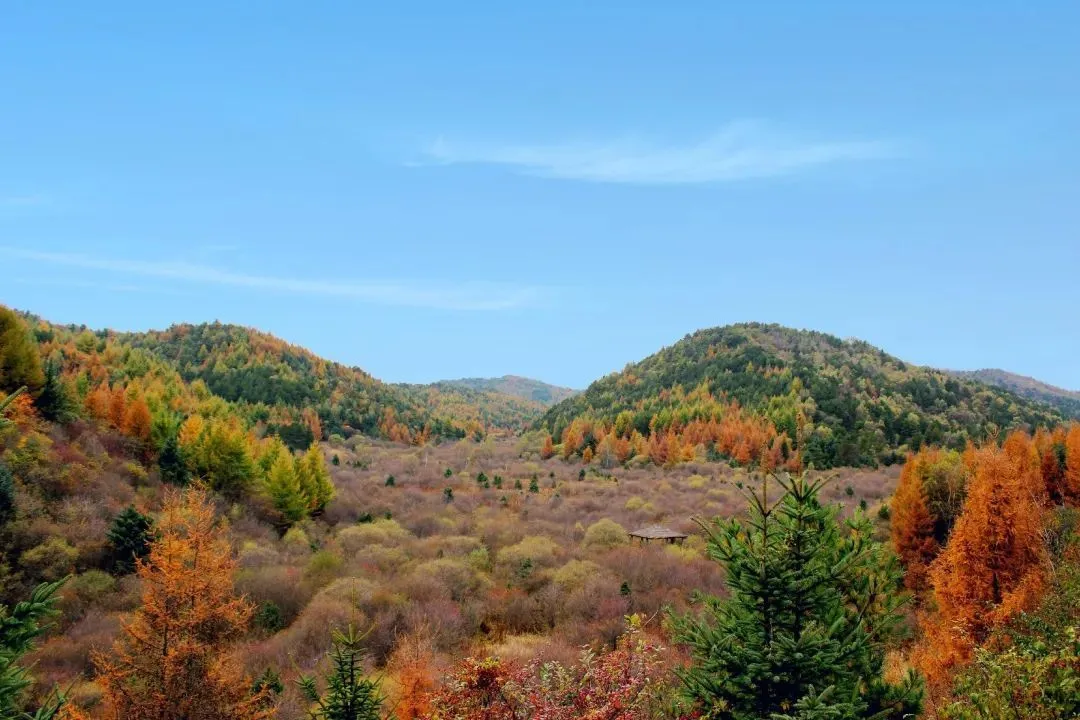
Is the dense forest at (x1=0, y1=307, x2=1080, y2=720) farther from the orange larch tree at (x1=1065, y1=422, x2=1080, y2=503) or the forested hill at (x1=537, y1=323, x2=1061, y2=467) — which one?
the forested hill at (x1=537, y1=323, x2=1061, y2=467)

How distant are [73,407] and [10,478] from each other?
15.9 meters

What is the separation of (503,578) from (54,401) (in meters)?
34.4

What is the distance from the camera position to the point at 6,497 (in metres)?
32.4

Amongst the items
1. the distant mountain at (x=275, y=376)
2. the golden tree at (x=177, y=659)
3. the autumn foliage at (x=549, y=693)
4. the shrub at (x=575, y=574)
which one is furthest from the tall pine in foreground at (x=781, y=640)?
the distant mountain at (x=275, y=376)

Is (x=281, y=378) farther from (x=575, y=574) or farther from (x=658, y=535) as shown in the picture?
(x=575, y=574)

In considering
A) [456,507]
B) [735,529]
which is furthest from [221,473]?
[735,529]

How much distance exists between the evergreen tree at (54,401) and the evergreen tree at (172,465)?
673 centimetres

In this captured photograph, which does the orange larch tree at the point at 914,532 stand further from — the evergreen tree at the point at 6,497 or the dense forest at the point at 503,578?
the evergreen tree at the point at 6,497

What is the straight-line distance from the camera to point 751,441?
9112cm

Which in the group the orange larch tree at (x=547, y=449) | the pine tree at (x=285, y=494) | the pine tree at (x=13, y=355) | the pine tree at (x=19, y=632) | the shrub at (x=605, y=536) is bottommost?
the shrub at (x=605, y=536)

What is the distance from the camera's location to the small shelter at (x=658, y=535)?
150 feet

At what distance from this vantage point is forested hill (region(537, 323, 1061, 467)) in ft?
307

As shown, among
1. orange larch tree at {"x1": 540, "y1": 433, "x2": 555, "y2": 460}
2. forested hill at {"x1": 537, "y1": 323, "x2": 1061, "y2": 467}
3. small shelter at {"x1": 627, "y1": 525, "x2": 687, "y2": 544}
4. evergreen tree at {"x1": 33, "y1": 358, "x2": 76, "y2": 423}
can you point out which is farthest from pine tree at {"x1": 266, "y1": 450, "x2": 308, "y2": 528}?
orange larch tree at {"x1": 540, "y1": 433, "x2": 555, "y2": 460}

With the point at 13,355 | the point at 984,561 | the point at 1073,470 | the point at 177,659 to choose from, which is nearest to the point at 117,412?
the point at 13,355
